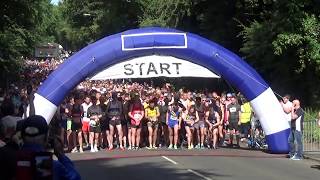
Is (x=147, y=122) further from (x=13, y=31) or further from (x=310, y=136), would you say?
(x=13, y=31)

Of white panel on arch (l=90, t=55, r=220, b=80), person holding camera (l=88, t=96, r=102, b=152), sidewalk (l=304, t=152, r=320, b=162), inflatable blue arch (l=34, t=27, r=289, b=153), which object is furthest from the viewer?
person holding camera (l=88, t=96, r=102, b=152)

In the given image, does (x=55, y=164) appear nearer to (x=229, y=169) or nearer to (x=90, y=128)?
(x=229, y=169)

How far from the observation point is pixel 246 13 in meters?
32.2

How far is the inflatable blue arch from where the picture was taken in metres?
17.7

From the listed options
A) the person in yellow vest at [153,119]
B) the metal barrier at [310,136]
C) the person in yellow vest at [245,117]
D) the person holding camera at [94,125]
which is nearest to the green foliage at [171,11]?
the person in yellow vest at [245,117]

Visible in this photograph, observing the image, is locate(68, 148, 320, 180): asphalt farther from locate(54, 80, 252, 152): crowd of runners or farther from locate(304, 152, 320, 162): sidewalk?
locate(54, 80, 252, 152): crowd of runners

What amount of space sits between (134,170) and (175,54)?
207 inches

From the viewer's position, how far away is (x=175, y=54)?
1864 centimetres

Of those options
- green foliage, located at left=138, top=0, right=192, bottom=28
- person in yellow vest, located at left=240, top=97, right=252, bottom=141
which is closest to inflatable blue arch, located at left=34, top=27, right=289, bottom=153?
person in yellow vest, located at left=240, top=97, right=252, bottom=141

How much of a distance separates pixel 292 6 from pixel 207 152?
8884 millimetres

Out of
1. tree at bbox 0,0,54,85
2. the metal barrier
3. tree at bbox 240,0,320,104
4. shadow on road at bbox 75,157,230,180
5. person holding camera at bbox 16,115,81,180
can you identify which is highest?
tree at bbox 0,0,54,85

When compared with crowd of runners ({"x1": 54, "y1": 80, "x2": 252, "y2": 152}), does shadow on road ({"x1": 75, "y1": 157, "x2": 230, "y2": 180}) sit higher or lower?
lower

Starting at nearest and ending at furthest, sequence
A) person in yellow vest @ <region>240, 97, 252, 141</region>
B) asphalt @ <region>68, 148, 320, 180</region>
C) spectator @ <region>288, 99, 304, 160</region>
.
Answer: asphalt @ <region>68, 148, 320, 180</region>, spectator @ <region>288, 99, 304, 160</region>, person in yellow vest @ <region>240, 97, 252, 141</region>

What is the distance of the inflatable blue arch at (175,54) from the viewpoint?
1770 centimetres
